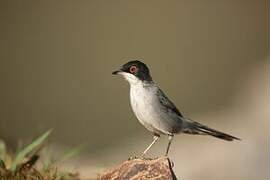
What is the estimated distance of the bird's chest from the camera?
6.94 metres

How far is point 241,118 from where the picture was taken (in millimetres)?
12172

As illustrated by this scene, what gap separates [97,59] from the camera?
12016 mm

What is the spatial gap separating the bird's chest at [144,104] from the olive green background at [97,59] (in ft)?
15.7

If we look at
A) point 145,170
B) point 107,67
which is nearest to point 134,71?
point 145,170

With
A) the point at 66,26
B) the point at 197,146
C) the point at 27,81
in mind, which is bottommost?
the point at 197,146

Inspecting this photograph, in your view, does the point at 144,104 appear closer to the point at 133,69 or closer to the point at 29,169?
the point at 133,69

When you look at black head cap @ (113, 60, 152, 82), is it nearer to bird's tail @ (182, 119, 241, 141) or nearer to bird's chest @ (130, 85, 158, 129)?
bird's chest @ (130, 85, 158, 129)

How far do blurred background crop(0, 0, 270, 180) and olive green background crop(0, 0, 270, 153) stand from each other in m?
0.01

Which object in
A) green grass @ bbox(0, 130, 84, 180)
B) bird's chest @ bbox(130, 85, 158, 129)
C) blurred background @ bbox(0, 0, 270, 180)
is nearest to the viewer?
bird's chest @ bbox(130, 85, 158, 129)

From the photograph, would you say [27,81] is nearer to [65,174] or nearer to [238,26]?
[238,26]

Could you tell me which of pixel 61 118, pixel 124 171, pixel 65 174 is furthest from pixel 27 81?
pixel 124 171

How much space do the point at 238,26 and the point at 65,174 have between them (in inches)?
208

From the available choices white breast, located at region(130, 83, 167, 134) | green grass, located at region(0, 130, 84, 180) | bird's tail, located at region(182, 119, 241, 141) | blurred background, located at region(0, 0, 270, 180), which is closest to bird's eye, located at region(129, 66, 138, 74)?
white breast, located at region(130, 83, 167, 134)

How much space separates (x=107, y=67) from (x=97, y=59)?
0.59 feet
